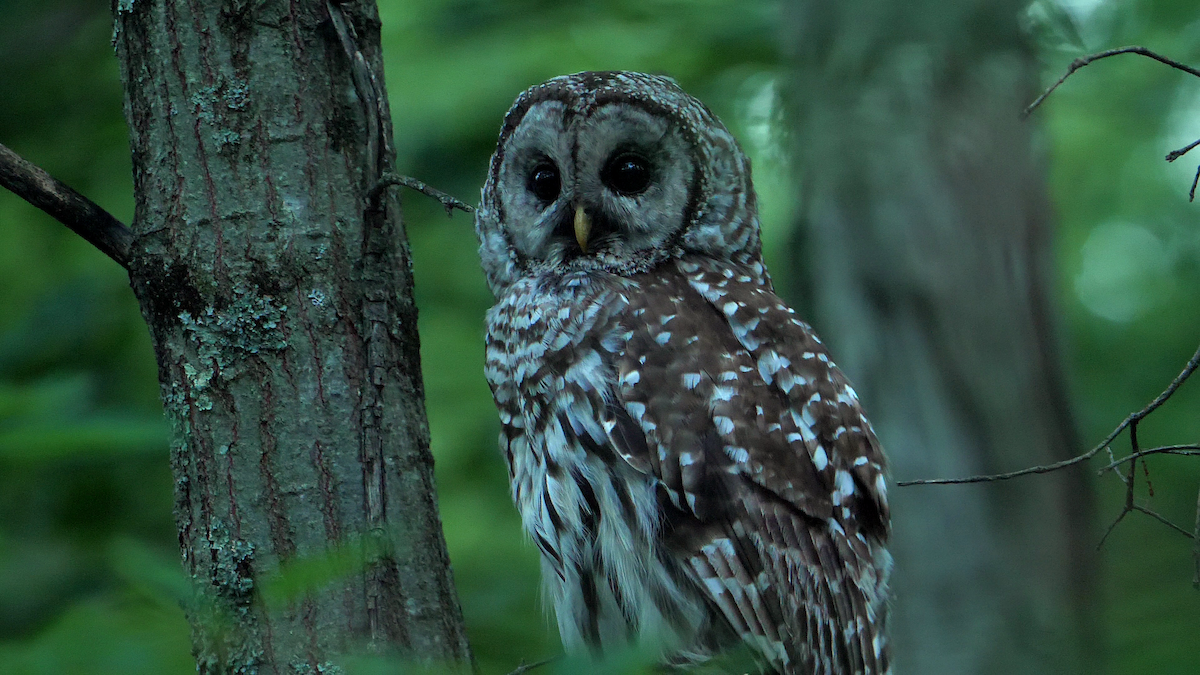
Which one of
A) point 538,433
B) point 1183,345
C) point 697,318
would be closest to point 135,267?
point 538,433

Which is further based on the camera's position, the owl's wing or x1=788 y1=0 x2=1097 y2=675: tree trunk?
x1=788 y1=0 x2=1097 y2=675: tree trunk

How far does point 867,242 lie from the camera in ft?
12.6

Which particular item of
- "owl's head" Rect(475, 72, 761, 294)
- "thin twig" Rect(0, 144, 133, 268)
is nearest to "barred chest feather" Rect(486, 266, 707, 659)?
"owl's head" Rect(475, 72, 761, 294)

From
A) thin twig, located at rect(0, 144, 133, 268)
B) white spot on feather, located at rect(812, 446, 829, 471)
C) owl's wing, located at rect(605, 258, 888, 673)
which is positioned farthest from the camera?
white spot on feather, located at rect(812, 446, 829, 471)

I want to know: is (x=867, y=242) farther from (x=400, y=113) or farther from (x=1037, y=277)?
(x=400, y=113)

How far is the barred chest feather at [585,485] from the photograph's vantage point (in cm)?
254

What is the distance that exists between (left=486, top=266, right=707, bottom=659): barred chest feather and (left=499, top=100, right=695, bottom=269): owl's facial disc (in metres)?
0.19

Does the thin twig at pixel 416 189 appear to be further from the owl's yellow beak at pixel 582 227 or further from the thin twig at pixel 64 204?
the owl's yellow beak at pixel 582 227

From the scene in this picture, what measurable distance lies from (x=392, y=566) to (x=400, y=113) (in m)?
2.68

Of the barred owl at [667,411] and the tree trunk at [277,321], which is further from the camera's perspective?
the barred owl at [667,411]

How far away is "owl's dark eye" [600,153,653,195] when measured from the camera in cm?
291

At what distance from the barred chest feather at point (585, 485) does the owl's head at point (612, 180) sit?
0.68 ft

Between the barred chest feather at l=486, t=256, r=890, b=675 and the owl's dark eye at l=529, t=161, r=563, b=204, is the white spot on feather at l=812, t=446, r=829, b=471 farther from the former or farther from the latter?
the owl's dark eye at l=529, t=161, r=563, b=204

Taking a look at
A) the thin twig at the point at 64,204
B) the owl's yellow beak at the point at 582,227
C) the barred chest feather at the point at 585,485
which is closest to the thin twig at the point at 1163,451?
the barred chest feather at the point at 585,485
